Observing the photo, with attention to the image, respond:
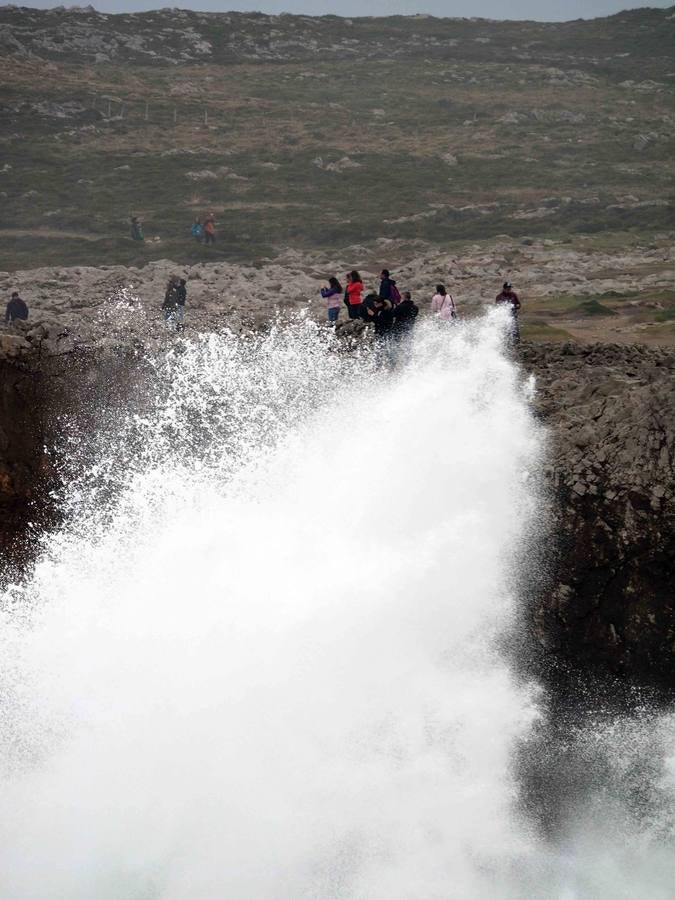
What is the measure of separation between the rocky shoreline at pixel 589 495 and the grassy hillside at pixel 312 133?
25.9m

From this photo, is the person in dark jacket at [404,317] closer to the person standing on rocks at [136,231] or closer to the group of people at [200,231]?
the group of people at [200,231]

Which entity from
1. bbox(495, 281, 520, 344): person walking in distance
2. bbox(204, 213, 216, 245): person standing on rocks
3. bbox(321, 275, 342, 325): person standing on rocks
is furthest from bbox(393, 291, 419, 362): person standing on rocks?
bbox(204, 213, 216, 245): person standing on rocks

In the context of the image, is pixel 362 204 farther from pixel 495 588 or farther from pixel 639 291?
pixel 495 588

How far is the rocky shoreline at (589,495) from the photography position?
16.0 m

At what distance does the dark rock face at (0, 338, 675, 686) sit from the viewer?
15.9m

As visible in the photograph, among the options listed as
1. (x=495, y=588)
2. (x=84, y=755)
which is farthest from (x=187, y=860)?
(x=495, y=588)

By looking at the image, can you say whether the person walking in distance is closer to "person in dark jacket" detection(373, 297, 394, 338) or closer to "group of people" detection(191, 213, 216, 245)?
"person in dark jacket" detection(373, 297, 394, 338)

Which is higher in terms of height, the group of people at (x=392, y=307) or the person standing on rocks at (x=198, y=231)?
the group of people at (x=392, y=307)

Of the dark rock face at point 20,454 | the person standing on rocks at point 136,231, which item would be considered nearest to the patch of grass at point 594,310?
the dark rock face at point 20,454

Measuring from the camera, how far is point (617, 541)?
16297mm

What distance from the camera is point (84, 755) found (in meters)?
14.8

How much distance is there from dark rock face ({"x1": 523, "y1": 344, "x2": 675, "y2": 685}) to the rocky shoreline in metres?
0.01

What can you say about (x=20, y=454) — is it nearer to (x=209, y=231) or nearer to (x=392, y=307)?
(x=392, y=307)

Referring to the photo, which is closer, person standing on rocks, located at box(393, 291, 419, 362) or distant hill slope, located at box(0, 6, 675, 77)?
person standing on rocks, located at box(393, 291, 419, 362)
